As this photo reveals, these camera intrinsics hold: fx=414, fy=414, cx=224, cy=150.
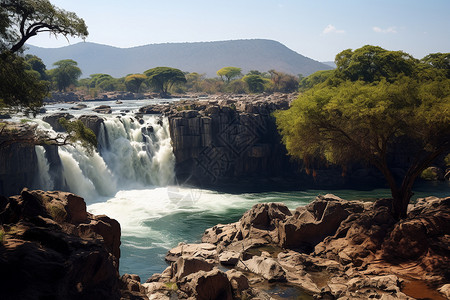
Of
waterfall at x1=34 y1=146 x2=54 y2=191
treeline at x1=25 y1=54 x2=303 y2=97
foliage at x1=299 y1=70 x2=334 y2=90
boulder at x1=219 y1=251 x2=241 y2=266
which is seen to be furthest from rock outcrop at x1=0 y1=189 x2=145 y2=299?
treeline at x1=25 y1=54 x2=303 y2=97

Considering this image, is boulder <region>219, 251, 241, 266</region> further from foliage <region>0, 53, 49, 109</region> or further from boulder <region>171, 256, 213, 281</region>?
foliage <region>0, 53, 49, 109</region>

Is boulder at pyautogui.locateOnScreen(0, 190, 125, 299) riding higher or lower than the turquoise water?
higher

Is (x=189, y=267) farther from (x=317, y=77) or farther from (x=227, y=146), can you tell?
(x=317, y=77)

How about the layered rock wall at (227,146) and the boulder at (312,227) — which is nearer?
the boulder at (312,227)

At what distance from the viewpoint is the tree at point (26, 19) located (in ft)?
44.3

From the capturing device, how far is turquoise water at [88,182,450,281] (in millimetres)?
23031

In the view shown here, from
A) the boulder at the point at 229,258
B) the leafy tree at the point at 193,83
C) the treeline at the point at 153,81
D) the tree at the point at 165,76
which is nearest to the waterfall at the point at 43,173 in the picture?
the boulder at the point at 229,258

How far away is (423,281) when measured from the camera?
16250 mm

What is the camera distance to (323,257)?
780 inches

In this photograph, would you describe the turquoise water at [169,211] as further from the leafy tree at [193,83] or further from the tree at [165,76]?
the leafy tree at [193,83]

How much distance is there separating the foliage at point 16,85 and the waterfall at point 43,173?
64.8 feet

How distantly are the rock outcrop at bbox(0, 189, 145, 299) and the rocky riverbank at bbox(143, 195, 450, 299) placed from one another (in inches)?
151

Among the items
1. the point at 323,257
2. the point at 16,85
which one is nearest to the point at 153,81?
the point at 323,257

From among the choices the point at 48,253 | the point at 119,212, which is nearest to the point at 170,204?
the point at 119,212
